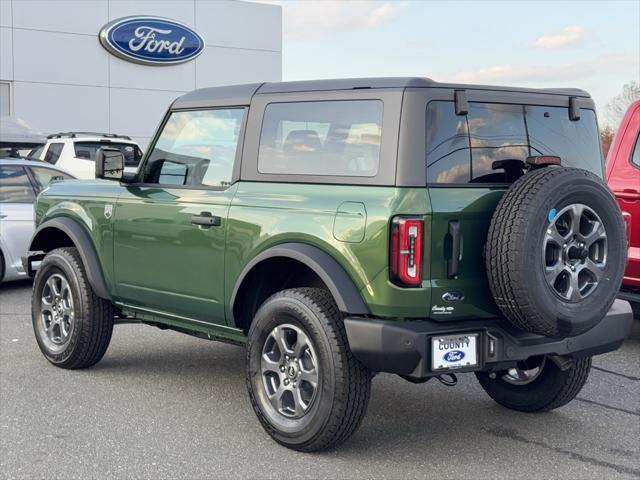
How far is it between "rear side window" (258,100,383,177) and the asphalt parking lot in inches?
57.9

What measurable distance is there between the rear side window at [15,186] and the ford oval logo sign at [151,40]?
16.1 meters

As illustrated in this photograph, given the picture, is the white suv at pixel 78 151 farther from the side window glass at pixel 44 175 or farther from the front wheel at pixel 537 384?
the front wheel at pixel 537 384

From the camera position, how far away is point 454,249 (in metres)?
4.25

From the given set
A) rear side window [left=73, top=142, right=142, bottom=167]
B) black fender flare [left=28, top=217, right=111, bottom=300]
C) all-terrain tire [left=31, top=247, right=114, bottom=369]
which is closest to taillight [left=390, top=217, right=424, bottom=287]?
black fender flare [left=28, top=217, right=111, bottom=300]

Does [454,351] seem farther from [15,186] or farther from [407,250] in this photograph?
[15,186]

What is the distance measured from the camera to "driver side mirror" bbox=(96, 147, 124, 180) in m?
5.87

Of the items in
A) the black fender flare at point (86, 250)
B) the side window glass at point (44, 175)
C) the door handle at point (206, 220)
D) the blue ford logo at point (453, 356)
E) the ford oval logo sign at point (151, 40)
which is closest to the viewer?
the blue ford logo at point (453, 356)

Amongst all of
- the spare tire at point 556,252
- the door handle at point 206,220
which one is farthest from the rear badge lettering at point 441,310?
the door handle at point 206,220

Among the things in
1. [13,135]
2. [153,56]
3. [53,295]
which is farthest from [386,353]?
[153,56]

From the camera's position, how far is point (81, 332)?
6.11 m

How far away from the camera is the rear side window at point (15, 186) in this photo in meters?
9.99

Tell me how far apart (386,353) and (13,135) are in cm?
1166

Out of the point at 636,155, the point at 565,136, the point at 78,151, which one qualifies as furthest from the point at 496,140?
the point at 78,151

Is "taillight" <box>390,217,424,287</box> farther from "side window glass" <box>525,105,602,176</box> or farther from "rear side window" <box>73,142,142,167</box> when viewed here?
"rear side window" <box>73,142,142,167</box>
